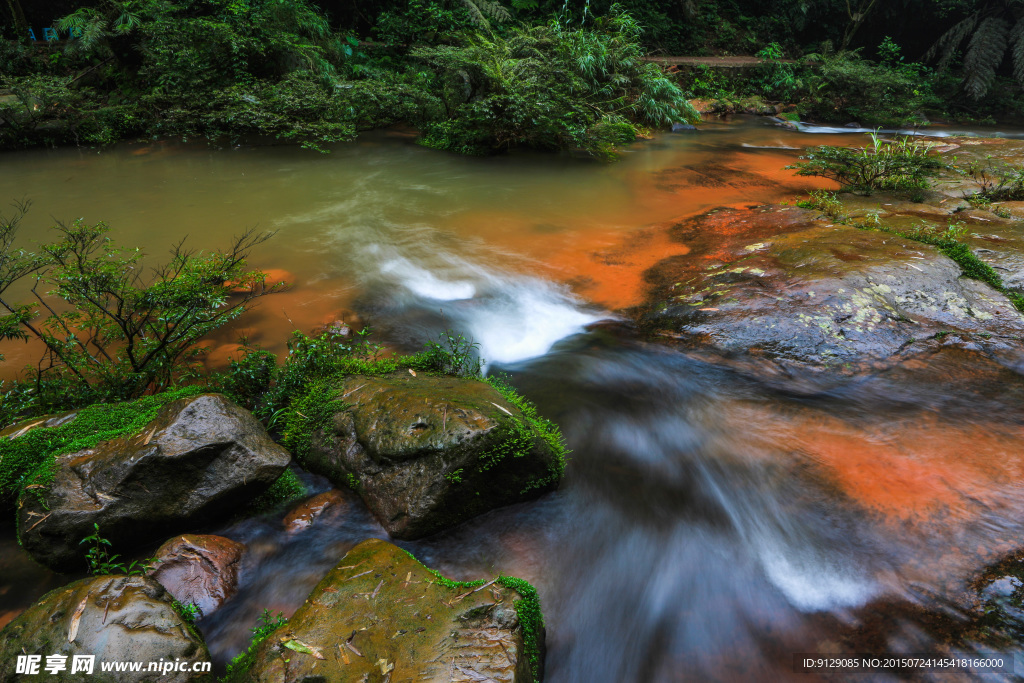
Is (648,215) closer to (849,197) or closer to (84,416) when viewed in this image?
(849,197)

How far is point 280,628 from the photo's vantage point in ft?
7.75

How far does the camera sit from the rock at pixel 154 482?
2822mm

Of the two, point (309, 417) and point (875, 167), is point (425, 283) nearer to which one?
point (309, 417)

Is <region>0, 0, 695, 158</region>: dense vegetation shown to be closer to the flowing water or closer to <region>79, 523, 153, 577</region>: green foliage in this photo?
the flowing water

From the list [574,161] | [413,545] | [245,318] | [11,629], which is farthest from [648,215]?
[11,629]

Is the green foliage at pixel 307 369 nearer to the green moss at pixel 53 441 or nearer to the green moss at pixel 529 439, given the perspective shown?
the green moss at pixel 53 441

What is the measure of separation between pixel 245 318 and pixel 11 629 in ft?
11.7

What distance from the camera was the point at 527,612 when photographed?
2.45 metres

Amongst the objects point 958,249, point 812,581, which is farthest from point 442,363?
point 958,249

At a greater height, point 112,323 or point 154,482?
point 112,323

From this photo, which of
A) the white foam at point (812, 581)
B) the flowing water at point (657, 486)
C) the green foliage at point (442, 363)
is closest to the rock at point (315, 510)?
the flowing water at point (657, 486)

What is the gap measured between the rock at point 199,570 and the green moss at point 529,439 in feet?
5.18

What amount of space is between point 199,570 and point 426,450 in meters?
1.38

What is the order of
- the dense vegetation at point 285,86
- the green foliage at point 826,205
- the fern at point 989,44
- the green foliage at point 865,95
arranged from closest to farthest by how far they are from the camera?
the green foliage at point 826,205
the dense vegetation at point 285,86
the fern at point 989,44
the green foliage at point 865,95
